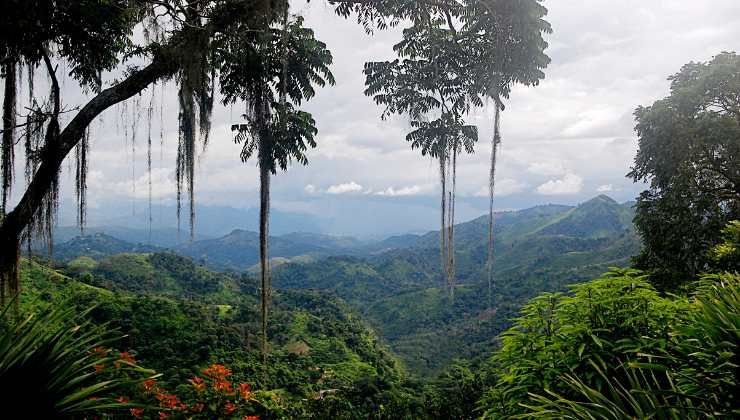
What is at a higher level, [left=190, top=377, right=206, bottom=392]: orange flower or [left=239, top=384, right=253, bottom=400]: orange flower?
[left=190, top=377, right=206, bottom=392]: orange flower

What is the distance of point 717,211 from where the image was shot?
1112cm

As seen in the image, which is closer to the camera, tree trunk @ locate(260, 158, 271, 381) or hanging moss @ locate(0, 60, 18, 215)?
hanging moss @ locate(0, 60, 18, 215)

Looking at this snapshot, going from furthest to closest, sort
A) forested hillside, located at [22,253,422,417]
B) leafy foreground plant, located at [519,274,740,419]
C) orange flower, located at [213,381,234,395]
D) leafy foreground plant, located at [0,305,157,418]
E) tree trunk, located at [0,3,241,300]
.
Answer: forested hillside, located at [22,253,422,417] → orange flower, located at [213,381,234,395] → tree trunk, located at [0,3,241,300] → leafy foreground plant, located at [0,305,157,418] → leafy foreground plant, located at [519,274,740,419]

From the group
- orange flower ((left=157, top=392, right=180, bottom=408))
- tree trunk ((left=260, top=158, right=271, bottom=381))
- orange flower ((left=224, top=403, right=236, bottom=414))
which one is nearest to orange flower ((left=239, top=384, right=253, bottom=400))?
orange flower ((left=224, top=403, right=236, bottom=414))

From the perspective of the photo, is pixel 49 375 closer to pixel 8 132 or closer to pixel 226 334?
pixel 8 132

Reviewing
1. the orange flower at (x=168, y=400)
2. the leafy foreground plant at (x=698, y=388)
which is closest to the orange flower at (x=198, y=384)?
the orange flower at (x=168, y=400)

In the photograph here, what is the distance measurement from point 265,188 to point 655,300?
15.4 ft

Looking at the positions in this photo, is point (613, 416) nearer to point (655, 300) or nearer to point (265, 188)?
point (655, 300)

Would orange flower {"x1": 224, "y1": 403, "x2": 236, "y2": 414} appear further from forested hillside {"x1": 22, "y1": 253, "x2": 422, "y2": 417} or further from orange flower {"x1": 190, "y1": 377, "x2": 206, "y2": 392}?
forested hillside {"x1": 22, "y1": 253, "x2": 422, "y2": 417}

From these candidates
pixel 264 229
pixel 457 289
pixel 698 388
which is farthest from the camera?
pixel 457 289

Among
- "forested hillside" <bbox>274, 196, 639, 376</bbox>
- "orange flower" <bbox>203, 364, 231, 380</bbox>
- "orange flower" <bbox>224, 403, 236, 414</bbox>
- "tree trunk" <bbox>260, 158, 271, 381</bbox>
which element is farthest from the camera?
"forested hillside" <bbox>274, 196, 639, 376</bbox>

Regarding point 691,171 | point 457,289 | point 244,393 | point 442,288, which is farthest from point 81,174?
point 442,288

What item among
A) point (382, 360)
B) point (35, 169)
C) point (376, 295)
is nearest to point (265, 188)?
point (35, 169)

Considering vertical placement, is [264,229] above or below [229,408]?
above
